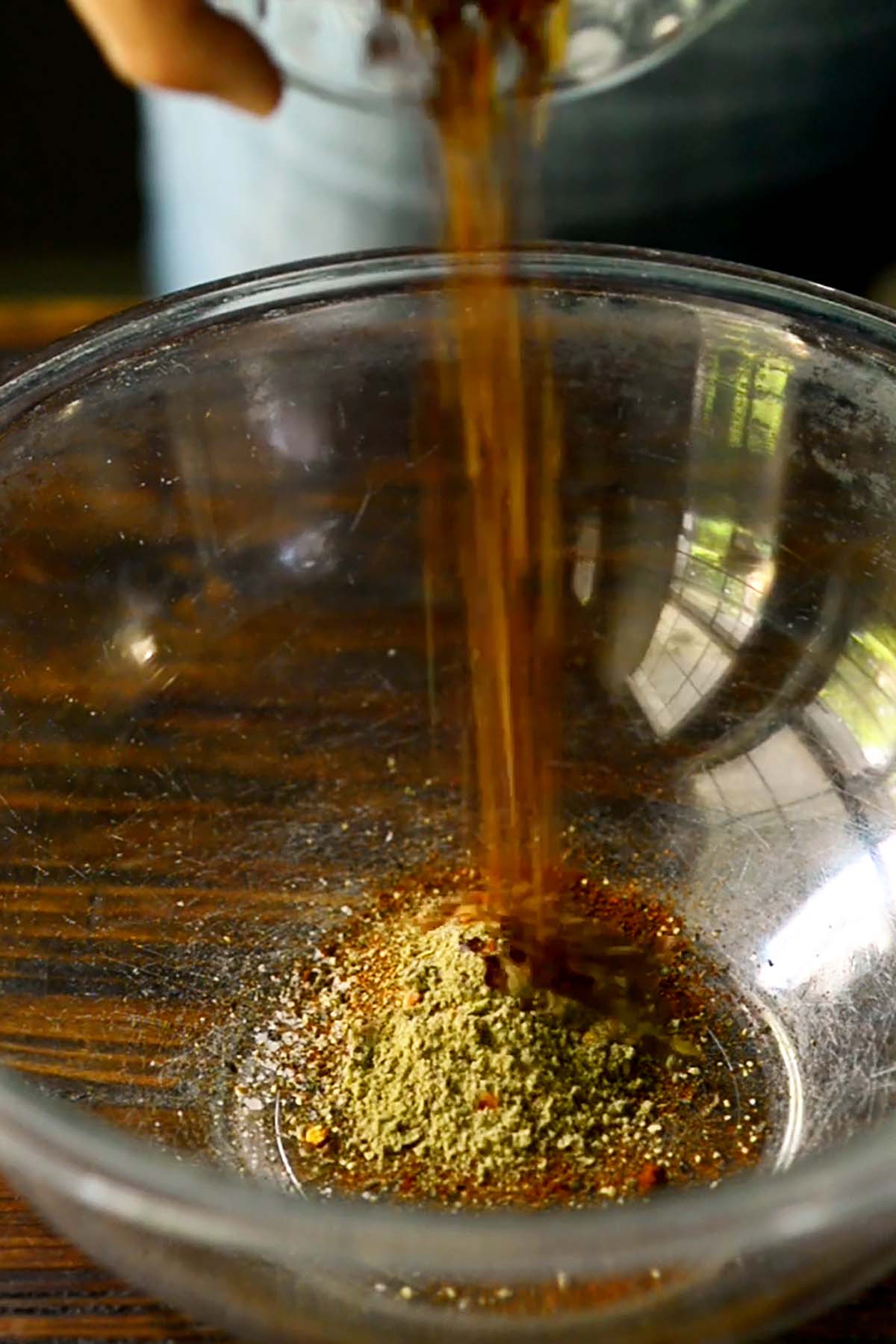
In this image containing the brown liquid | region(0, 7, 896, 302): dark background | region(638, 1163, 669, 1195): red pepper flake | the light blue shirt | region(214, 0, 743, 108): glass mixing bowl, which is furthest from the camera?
region(0, 7, 896, 302): dark background

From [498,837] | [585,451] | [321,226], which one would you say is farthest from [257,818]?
[321,226]

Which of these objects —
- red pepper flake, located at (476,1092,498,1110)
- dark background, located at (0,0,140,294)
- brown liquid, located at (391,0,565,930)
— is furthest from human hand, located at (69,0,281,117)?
dark background, located at (0,0,140,294)

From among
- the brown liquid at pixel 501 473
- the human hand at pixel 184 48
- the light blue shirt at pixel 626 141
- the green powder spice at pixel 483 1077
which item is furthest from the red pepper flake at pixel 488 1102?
the light blue shirt at pixel 626 141

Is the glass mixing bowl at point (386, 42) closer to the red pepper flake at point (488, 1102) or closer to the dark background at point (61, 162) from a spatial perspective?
the red pepper flake at point (488, 1102)

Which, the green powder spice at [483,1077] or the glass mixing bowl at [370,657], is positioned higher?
the glass mixing bowl at [370,657]

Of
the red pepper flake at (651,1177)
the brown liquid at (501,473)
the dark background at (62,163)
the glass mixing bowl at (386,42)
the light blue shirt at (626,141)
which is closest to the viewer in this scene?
the red pepper flake at (651,1177)

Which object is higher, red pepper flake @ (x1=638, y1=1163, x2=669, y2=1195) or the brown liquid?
the brown liquid

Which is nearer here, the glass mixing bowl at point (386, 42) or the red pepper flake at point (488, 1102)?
the red pepper flake at point (488, 1102)

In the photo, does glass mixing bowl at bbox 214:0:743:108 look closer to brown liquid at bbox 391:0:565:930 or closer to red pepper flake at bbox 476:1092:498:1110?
brown liquid at bbox 391:0:565:930
